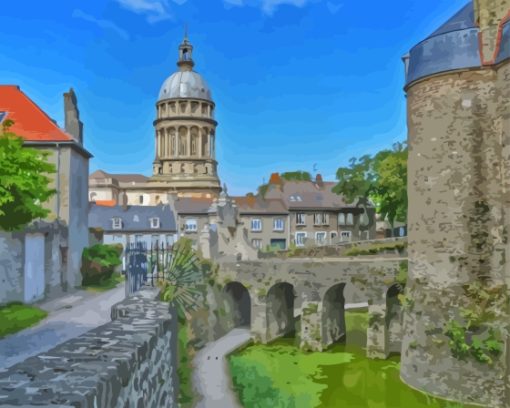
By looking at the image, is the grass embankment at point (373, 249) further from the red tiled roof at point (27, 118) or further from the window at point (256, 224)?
the window at point (256, 224)

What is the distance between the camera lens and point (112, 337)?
6637mm

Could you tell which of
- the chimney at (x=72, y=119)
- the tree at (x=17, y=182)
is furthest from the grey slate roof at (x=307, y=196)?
the tree at (x=17, y=182)

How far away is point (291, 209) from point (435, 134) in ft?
118

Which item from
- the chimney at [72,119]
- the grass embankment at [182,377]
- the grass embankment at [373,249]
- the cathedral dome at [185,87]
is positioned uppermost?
the cathedral dome at [185,87]

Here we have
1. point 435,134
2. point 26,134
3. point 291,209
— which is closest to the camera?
point 435,134

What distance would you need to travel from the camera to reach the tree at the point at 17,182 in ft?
57.9

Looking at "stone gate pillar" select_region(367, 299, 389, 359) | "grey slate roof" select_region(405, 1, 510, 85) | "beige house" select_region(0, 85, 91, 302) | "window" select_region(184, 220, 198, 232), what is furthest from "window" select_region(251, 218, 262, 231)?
"grey slate roof" select_region(405, 1, 510, 85)

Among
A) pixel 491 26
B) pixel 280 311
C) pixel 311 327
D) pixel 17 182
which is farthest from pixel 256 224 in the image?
pixel 17 182

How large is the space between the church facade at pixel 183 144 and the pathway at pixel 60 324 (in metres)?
46.3

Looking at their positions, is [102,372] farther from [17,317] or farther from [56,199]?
[56,199]

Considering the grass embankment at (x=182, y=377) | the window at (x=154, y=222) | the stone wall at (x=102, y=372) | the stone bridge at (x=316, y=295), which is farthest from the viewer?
the window at (x=154, y=222)

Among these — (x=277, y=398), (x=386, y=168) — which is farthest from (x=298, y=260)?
(x=386, y=168)

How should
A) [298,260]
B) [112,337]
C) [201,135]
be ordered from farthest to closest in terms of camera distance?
[201,135]
[298,260]
[112,337]

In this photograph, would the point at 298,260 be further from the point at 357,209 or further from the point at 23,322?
the point at 357,209
